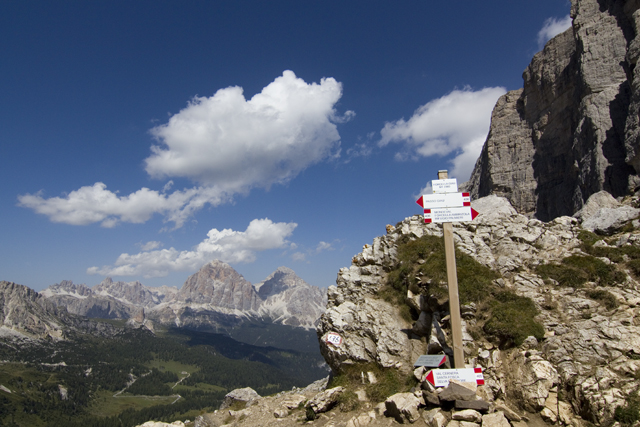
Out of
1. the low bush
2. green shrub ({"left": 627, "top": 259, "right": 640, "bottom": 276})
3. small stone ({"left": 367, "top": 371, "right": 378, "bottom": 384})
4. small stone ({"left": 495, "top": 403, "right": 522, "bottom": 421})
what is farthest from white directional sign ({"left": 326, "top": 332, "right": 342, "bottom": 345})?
green shrub ({"left": 627, "top": 259, "right": 640, "bottom": 276})

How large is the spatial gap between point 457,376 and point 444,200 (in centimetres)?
677

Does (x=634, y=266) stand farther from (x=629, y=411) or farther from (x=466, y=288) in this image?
(x=629, y=411)

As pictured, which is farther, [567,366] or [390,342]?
[390,342]

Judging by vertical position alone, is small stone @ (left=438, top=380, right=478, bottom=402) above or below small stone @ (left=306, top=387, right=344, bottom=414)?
above

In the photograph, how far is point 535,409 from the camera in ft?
36.2

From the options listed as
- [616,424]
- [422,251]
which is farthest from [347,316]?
[616,424]

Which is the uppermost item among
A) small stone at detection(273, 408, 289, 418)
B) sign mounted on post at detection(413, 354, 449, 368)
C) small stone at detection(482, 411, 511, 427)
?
sign mounted on post at detection(413, 354, 449, 368)

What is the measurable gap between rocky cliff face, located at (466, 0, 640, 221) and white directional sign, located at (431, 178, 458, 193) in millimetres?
40823

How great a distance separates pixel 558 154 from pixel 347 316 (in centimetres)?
6140

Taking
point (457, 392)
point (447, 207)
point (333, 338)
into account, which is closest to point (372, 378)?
point (333, 338)

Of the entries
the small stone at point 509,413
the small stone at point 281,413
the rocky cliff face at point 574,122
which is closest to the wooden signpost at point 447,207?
the small stone at point 509,413

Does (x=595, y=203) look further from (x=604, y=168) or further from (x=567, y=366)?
(x=567, y=366)

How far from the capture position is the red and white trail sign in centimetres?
1198

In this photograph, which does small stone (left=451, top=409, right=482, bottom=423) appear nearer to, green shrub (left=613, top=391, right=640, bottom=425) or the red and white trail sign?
the red and white trail sign
